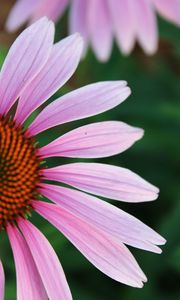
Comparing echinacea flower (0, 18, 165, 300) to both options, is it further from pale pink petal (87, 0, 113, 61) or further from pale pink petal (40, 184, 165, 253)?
pale pink petal (87, 0, 113, 61)

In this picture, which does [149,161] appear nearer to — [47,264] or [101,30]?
[101,30]

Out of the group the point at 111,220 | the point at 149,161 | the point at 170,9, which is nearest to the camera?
the point at 111,220

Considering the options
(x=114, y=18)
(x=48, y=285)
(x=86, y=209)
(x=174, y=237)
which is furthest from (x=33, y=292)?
(x=114, y=18)

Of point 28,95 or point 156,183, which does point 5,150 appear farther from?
point 156,183

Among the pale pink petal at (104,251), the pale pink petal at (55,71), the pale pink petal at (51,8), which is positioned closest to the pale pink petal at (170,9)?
the pale pink petal at (51,8)

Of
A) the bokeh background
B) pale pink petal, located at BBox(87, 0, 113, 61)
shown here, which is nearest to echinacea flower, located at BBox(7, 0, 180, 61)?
pale pink petal, located at BBox(87, 0, 113, 61)

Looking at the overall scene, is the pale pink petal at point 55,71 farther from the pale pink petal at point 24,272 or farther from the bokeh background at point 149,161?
the bokeh background at point 149,161

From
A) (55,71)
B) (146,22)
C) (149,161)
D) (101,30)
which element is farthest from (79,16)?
(55,71)
